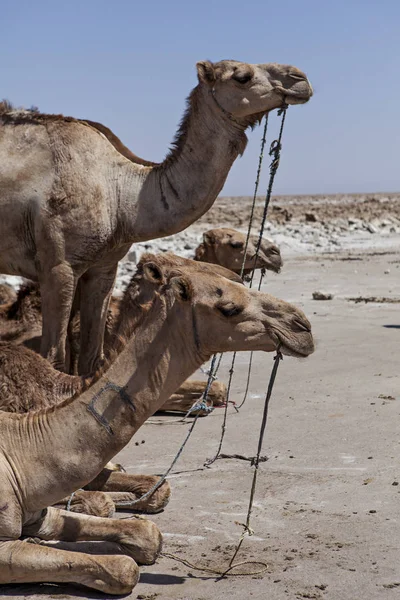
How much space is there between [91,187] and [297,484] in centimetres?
292

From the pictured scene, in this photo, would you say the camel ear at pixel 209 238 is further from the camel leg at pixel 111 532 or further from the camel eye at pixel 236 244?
A: the camel leg at pixel 111 532

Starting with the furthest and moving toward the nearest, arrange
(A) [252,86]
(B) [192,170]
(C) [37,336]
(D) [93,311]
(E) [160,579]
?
1. (C) [37,336]
2. (D) [93,311]
3. (B) [192,170]
4. (A) [252,86]
5. (E) [160,579]

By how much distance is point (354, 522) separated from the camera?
19.7 ft

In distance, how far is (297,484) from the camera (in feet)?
22.5

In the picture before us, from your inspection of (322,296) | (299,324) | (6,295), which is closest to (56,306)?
(299,324)

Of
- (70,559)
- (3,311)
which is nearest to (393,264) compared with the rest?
(3,311)

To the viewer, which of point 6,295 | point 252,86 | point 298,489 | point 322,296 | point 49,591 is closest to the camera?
point 49,591

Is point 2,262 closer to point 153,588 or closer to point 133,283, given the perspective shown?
point 133,283

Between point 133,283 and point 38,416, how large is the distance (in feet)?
12.5

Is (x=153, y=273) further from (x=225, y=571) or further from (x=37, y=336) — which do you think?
(x=37, y=336)

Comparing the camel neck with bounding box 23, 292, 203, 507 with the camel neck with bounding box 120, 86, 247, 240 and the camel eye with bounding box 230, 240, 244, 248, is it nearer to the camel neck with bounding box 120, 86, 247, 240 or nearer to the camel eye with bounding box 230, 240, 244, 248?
the camel neck with bounding box 120, 86, 247, 240

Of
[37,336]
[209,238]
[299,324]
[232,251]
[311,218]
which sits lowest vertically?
[37,336]

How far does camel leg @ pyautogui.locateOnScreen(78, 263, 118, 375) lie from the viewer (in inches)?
347

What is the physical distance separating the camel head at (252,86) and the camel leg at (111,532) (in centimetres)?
372
